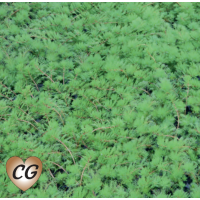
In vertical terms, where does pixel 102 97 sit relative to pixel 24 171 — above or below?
above

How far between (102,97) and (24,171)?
0.75 meters

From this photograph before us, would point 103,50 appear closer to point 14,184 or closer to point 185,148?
point 185,148

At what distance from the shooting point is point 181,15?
2.22 meters

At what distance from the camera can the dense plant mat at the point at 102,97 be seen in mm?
1557

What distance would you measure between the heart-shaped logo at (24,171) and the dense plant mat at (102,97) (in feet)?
0.12

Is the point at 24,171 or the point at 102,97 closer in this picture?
the point at 24,171

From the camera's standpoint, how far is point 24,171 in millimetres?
1576

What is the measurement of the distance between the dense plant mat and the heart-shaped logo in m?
0.04

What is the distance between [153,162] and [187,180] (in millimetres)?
242

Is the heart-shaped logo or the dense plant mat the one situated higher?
the dense plant mat

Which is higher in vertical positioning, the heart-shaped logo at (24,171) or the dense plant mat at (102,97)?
the dense plant mat at (102,97)

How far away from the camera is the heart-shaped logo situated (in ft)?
5.08

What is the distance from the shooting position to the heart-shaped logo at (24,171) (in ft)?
5.08

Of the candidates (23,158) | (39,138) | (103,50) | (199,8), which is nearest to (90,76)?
(103,50)
